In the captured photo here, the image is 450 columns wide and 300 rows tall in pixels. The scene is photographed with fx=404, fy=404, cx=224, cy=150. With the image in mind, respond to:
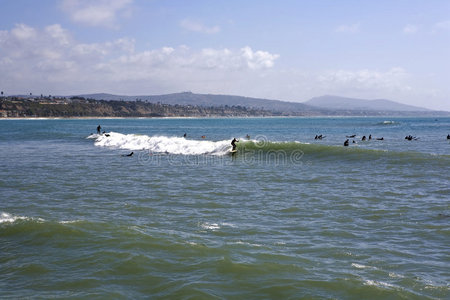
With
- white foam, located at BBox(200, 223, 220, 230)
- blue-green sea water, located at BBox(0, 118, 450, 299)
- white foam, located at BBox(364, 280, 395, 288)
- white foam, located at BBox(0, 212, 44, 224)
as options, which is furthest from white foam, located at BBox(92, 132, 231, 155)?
white foam, located at BBox(364, 280, 395, 288)

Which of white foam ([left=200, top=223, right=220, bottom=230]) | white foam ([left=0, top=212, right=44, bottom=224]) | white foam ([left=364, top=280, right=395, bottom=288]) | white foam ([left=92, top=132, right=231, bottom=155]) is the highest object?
white foam ([left=92, top=132, right=231, bottom=155])

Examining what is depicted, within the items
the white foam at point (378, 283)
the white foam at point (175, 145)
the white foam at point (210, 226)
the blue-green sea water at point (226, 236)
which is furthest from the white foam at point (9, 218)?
the white foam at point (175, 145)

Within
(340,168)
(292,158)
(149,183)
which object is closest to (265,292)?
(149,183)

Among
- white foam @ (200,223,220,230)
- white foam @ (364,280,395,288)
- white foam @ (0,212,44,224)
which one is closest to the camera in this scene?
white foam @ (364,280,395,288)

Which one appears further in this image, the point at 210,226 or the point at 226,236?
the point at 210,226

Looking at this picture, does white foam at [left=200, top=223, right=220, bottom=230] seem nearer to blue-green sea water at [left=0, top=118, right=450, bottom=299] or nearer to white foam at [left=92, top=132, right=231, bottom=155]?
blue-green sea water at [left=0, top=118, right=450, bottom=299]

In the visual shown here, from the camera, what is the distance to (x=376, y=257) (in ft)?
27.8

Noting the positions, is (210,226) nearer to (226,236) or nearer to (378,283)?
(226,236)

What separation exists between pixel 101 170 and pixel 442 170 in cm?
1782

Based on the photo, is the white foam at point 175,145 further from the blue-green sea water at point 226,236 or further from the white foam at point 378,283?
the white foam at point 378,283

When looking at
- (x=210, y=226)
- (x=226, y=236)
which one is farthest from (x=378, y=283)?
(x=210, y=226)

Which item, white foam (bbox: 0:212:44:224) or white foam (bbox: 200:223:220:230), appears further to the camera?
white foam (bbox: 0:212:44:224)

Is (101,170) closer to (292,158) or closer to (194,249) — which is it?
(292,158)

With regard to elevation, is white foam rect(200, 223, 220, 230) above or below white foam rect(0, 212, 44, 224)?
above
